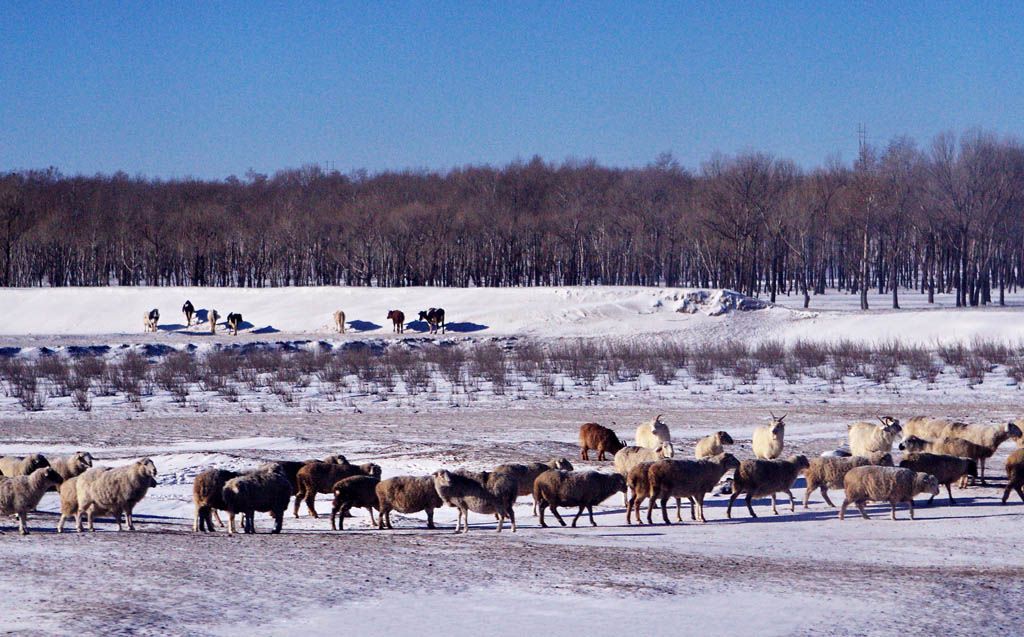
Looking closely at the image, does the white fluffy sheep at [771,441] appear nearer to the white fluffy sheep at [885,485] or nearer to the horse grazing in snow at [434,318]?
the white fluffy sheep at [885,485]

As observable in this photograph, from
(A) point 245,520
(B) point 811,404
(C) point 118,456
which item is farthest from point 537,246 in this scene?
(A) point 245,520

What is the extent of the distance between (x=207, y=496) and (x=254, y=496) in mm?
593

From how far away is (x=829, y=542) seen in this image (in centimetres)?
1129

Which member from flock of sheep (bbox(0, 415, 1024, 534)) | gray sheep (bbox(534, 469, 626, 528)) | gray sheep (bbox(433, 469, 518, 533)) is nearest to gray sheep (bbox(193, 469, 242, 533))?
flock of sheep (bbox(0, 415, 1024, 534))

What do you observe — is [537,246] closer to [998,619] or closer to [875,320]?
[875,320]

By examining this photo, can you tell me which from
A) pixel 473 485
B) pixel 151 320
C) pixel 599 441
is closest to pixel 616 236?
pixel 151 320

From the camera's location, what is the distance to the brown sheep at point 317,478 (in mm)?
14125

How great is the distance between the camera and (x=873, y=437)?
55.1 feet

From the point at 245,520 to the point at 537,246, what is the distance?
75.8m

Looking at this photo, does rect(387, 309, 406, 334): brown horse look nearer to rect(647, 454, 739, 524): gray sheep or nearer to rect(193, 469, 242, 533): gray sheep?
rect(193, 469, 242, 533): gray sheep

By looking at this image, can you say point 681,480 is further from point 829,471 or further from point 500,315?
point 500,315

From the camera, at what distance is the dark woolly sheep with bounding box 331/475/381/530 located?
13.1 metres

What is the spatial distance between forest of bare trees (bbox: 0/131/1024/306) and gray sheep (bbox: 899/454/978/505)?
52.4 metres

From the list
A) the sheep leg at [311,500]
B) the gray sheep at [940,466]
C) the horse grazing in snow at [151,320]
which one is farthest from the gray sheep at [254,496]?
the horse grazing in snow at [151,320]
